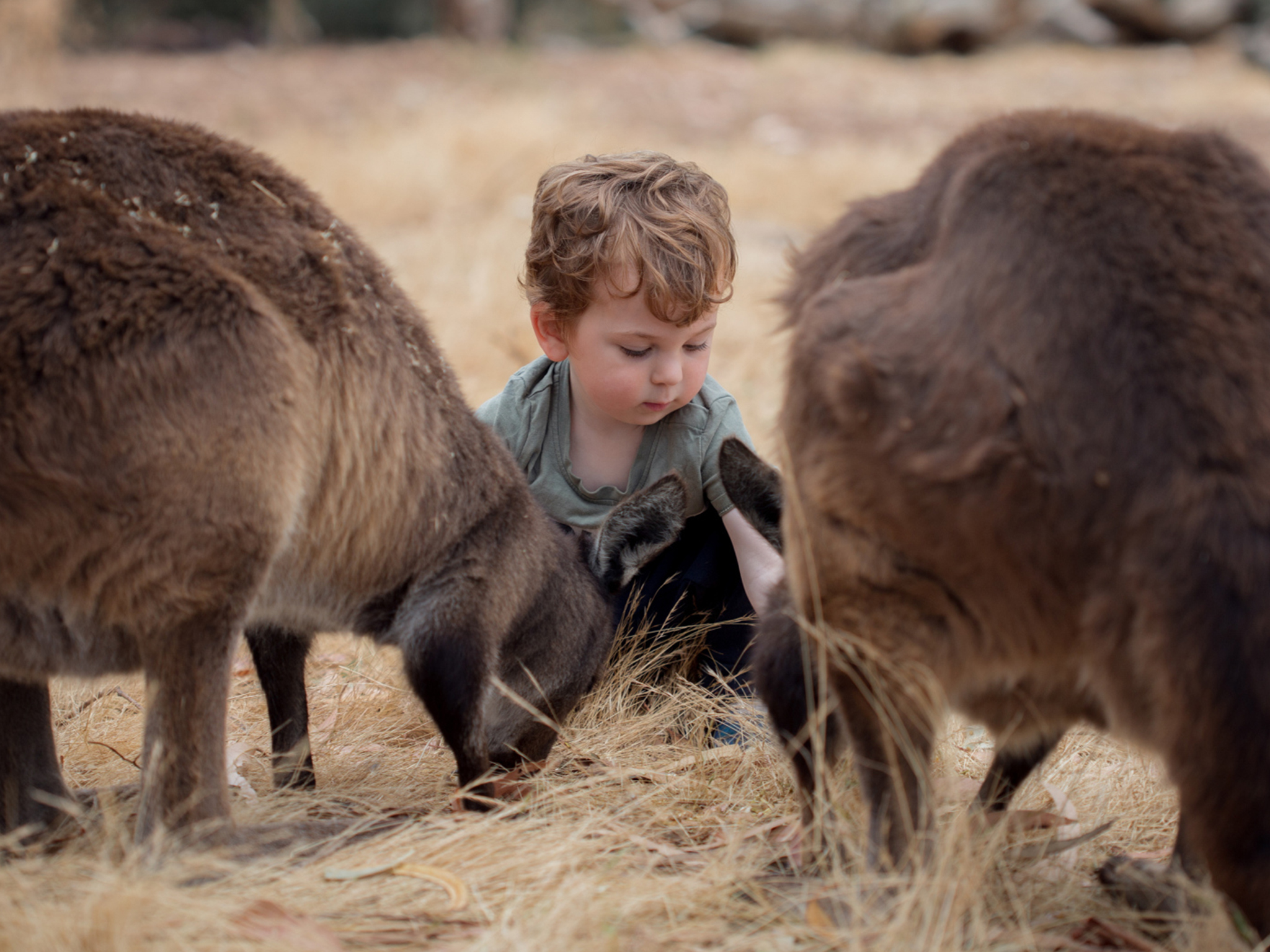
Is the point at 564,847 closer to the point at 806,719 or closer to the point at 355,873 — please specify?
the point at 355,873

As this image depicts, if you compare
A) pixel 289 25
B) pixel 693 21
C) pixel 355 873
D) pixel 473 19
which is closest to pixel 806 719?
pixel 355 873

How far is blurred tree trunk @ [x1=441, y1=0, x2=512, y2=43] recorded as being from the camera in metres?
21.5

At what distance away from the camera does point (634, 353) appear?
144 inches

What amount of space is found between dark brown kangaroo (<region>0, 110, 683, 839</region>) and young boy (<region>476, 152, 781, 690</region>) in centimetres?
61

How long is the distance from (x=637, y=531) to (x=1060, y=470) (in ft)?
5.84

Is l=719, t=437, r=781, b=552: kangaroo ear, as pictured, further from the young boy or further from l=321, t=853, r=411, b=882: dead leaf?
l=321, t=853, r=411, b=882: dead leaf

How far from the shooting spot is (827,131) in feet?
47.8

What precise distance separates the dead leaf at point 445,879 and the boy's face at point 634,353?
1.60 meters

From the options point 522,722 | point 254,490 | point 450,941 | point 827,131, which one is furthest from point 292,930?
point 827,131

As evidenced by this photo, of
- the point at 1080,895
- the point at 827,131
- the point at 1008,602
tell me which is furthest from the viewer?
the point at 827,131

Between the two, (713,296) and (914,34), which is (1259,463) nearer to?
(713,296)

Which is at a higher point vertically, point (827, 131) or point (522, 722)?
point (827, 131)

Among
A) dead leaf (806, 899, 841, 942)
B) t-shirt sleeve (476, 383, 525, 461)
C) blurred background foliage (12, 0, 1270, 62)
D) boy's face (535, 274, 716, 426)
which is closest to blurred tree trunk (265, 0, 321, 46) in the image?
blurred background foliage (12, 0, 1270, 62)

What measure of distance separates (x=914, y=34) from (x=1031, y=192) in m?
23.2
